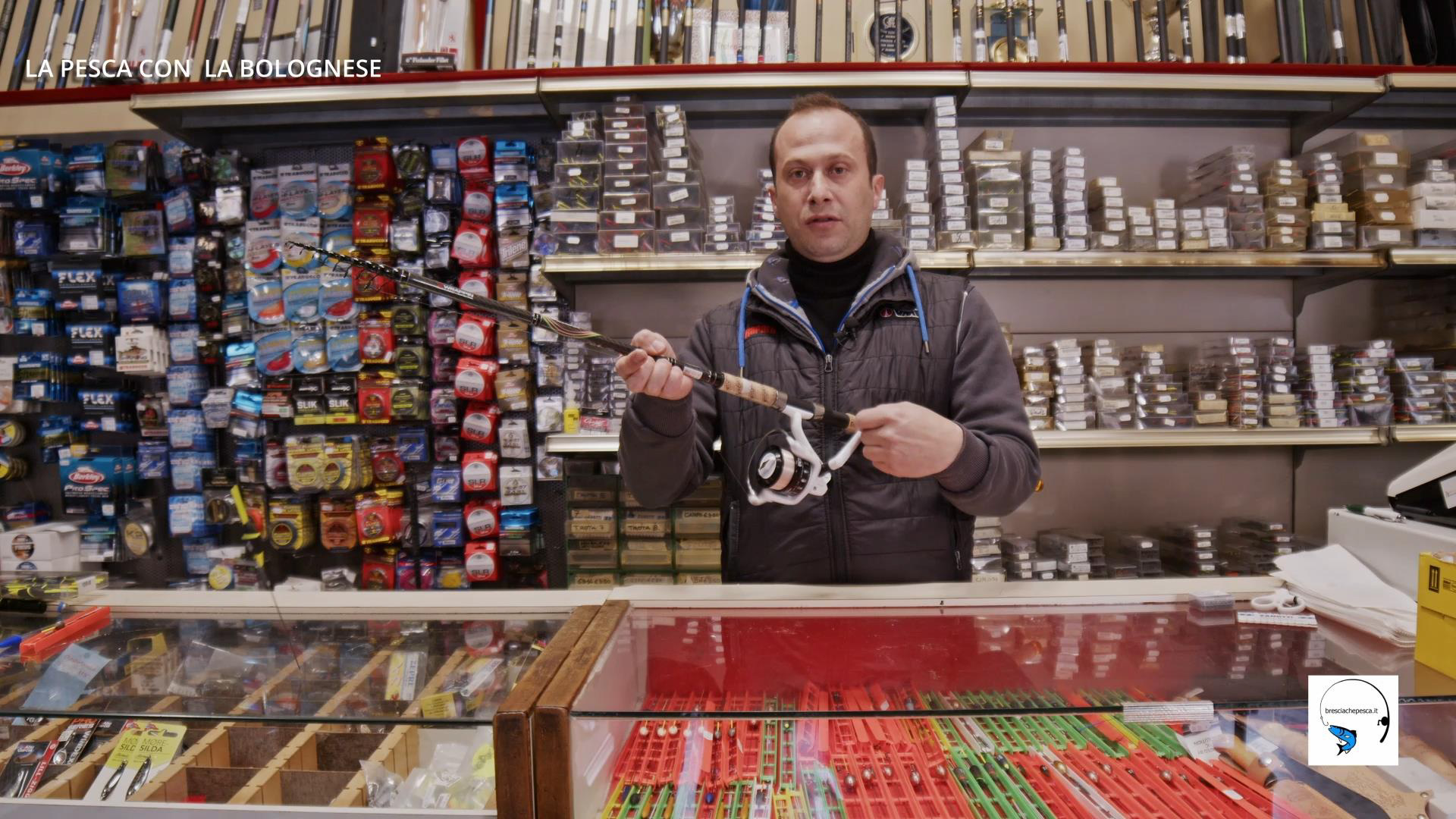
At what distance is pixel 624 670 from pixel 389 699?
1.00 feet

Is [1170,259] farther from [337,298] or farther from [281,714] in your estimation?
[337,298]

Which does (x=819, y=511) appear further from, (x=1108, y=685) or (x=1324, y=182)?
(x=1324, y=182)

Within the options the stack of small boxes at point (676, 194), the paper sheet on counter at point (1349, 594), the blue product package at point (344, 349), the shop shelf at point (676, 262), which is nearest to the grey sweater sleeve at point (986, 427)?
the paper sheet on counter at point (1349, 594)

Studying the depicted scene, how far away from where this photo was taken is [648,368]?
1.22 meters

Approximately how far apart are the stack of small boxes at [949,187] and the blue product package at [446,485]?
6.91ft

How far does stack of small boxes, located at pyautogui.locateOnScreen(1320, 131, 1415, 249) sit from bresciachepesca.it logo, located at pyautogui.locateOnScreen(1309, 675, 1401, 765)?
2.63 m

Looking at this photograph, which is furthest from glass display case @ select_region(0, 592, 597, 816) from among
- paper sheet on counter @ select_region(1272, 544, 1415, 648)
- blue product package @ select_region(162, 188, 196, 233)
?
blue product package @ select_region(162, 188, 196, 233)

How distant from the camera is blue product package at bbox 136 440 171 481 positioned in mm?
3131

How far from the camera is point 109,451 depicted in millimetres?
3203

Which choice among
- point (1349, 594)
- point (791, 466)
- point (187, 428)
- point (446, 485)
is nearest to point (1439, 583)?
point (1349, 594)

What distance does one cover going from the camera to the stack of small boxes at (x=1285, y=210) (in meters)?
2.69

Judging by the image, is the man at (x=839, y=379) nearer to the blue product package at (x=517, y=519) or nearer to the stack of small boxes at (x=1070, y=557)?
the stack of small boxes at (x=1070, y=557)

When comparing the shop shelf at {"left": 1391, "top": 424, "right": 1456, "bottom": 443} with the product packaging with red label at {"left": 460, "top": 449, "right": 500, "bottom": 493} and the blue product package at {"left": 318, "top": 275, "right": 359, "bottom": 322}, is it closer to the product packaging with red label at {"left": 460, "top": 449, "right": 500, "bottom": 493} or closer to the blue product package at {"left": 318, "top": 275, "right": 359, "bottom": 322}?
the product packaging with red label at {"left": 460, "top": 449, "right": 500, "bottom": 493}

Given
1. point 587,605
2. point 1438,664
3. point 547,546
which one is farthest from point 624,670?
point 547,546
